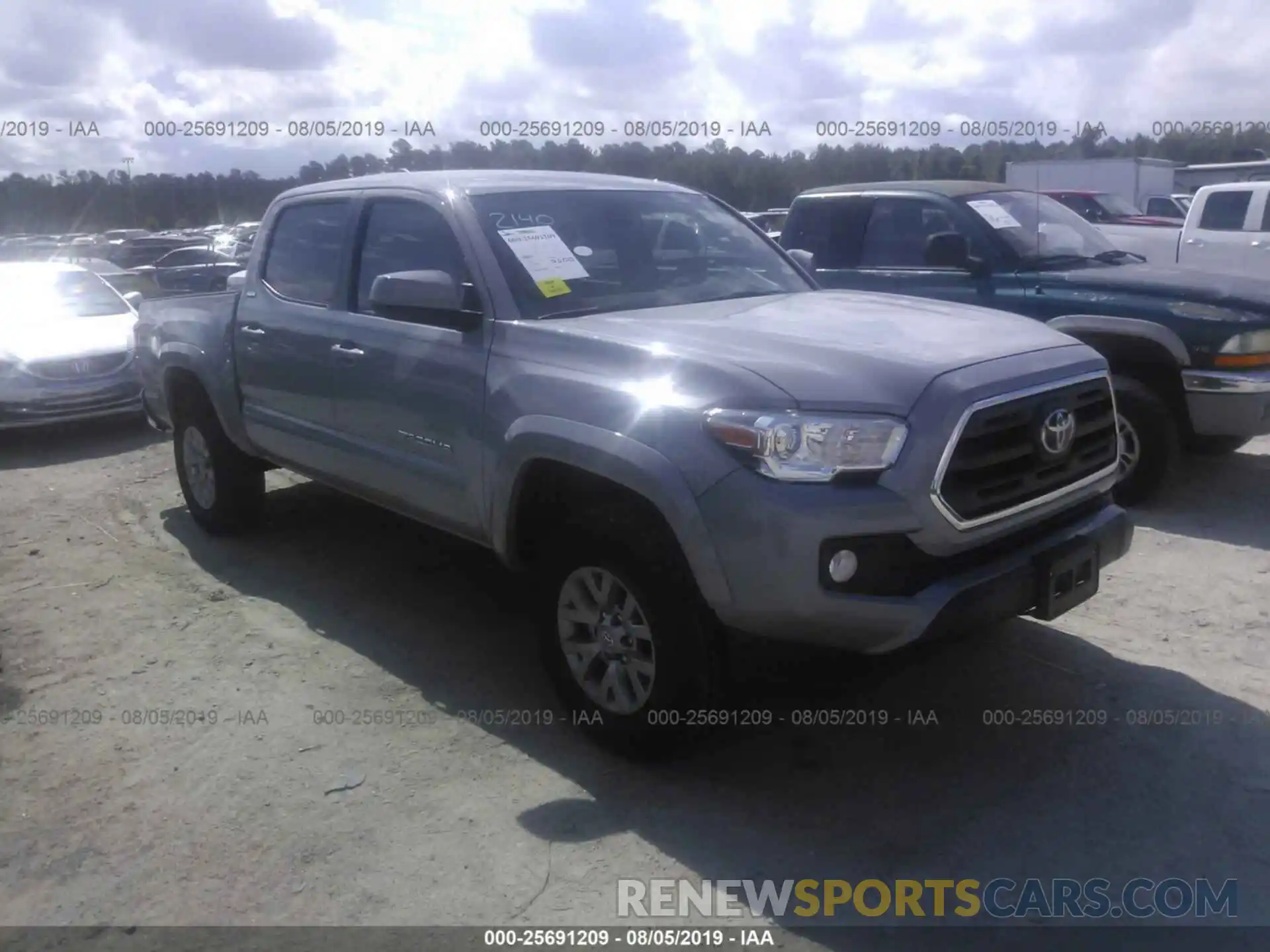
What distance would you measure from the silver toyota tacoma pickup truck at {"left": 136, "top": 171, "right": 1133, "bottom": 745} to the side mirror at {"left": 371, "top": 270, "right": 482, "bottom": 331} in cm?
1

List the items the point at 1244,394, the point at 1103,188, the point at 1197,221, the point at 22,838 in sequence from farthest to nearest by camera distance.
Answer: the point at 1103,188 < the point at 1197,221 < the point at 1244,394 < the point at 22,838

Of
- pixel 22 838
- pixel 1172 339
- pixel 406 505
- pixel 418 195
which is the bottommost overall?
pixel 22 838

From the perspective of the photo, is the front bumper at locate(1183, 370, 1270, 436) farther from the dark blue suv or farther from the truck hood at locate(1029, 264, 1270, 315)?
the truck hood at locate(1029, 264, 1270, 315)

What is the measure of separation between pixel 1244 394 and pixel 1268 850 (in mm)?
3514

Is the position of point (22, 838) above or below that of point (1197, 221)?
below

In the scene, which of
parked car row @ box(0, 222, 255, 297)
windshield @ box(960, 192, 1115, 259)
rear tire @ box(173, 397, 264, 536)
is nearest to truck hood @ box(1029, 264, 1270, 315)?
windshield @ box(960, 192, 1115, 259)

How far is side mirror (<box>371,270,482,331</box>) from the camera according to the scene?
→ 3910 millimetres

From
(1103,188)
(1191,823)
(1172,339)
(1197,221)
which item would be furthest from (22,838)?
(1103,188)

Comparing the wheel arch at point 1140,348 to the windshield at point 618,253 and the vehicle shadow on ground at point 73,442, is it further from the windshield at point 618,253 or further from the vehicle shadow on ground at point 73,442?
the vehicle shadow on ground at point 73,442

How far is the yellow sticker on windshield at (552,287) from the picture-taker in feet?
13.2

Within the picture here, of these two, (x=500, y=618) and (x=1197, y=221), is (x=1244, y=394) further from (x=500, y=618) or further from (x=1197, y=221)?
(x=1197, y=221)

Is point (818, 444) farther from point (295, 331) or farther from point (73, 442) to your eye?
point (73, 442)

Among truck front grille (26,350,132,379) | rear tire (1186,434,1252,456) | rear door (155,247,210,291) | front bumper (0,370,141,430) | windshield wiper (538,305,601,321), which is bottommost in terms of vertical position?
rear tire (1186,434,1252,456)

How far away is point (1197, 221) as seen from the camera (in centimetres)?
1135
